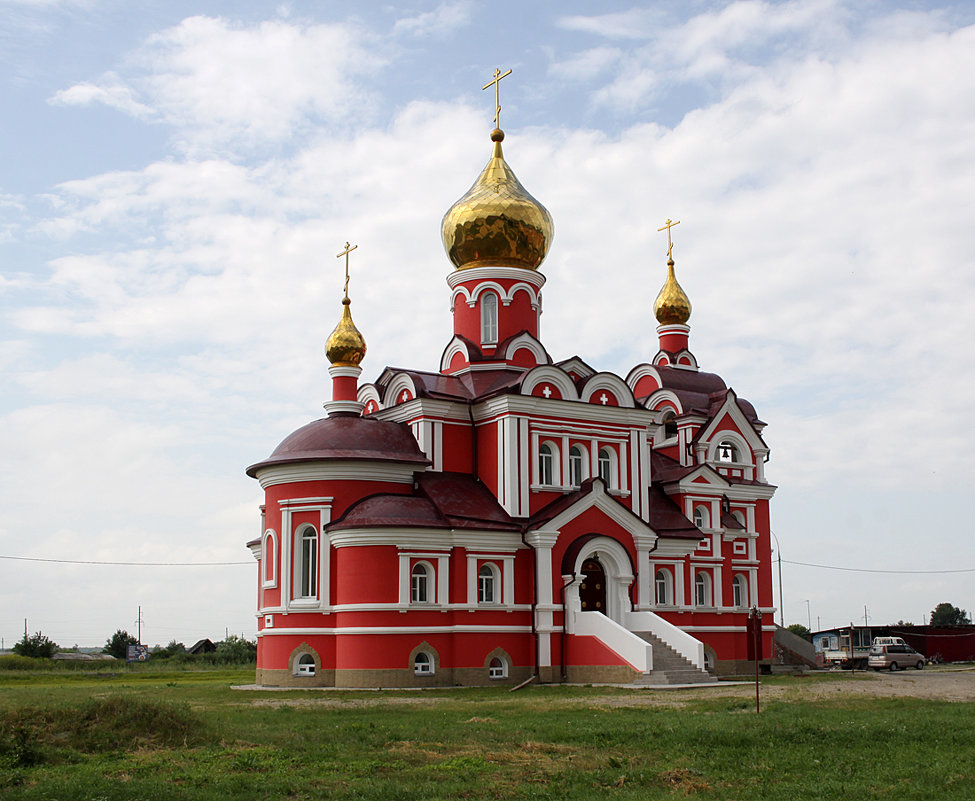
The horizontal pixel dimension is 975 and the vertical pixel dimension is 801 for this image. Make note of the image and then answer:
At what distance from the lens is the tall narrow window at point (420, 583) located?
86.0 feet

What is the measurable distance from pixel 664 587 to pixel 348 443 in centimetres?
997

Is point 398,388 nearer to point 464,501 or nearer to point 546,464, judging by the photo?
point 464,501

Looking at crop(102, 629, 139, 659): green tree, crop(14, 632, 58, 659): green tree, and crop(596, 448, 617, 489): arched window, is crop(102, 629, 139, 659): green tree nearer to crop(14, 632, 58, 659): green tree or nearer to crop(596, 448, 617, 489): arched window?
crop(14, 632, 58, 659): green tree

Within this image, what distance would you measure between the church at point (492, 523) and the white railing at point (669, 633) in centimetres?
6

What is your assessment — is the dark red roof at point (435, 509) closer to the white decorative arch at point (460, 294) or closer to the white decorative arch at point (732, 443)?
the white decorative arch at point (460, 294)

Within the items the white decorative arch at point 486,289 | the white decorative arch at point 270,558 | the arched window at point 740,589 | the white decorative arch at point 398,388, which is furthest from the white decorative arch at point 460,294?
the arched window at point 740,589

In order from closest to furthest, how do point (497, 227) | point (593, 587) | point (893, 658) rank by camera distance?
point (593, 587) → point (497, 227) → point (893, 658)

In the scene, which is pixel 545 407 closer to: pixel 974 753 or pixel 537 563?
pixel 537 563

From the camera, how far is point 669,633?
26688mm

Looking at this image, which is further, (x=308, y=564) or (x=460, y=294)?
(x=460, y=294)

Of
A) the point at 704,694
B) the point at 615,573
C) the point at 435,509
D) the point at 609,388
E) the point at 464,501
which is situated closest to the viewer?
the point at 704,694

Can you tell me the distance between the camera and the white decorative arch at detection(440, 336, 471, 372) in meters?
31.4

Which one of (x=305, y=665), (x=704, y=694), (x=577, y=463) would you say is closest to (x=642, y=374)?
(x=577, y=463)

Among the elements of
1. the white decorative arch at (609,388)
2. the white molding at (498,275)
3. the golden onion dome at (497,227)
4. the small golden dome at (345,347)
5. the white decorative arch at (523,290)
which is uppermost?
the golden onion dome at (497,227)
